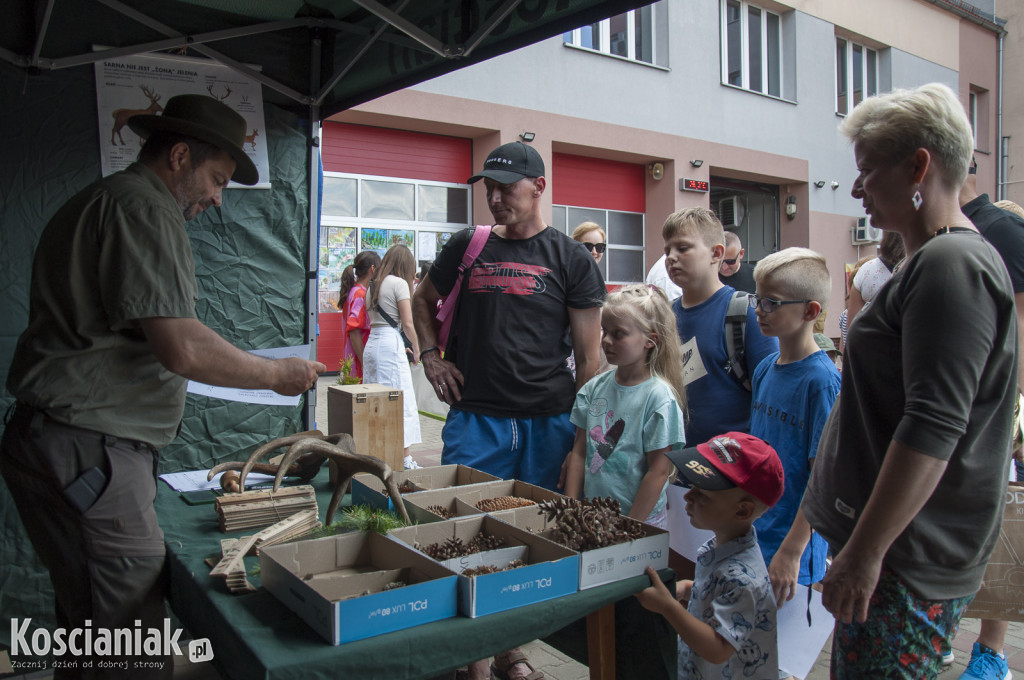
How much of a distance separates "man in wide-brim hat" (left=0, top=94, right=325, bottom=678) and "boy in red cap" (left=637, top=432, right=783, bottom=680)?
112cm

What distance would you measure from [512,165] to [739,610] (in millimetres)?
1663

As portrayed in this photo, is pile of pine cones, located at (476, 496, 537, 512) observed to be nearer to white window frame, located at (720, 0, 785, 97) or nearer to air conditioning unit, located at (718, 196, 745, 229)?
white window frame, located at (720, 0, 785, 97)

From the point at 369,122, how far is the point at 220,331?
7.61 metres

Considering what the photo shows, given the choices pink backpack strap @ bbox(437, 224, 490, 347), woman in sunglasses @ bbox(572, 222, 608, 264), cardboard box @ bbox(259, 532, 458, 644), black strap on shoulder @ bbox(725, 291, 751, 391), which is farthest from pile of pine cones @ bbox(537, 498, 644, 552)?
woman in sunglasses @ bbox(572, 222, 608, 264)

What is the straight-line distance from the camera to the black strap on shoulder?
8.48 feet

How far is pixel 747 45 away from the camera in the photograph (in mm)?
14328

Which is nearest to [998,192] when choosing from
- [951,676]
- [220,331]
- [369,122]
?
[369,122]

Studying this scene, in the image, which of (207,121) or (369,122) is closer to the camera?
(207,121)

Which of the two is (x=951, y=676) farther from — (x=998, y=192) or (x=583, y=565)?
(x=998, y=192)

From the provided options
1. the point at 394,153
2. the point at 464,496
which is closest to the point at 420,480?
the point at 464,496

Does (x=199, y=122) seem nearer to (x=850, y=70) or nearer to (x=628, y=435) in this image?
(x=628, y=435)

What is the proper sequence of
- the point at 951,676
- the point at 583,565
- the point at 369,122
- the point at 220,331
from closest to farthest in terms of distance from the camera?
1. the point at 583,565
2. the point at 951,676
3. the point at 220,331
4. the point at 369,122

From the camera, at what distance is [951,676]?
9.43 feet

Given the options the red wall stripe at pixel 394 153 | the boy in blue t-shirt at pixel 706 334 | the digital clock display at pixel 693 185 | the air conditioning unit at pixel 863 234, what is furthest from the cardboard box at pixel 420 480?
the air conditioning unit at pixel 863 234
